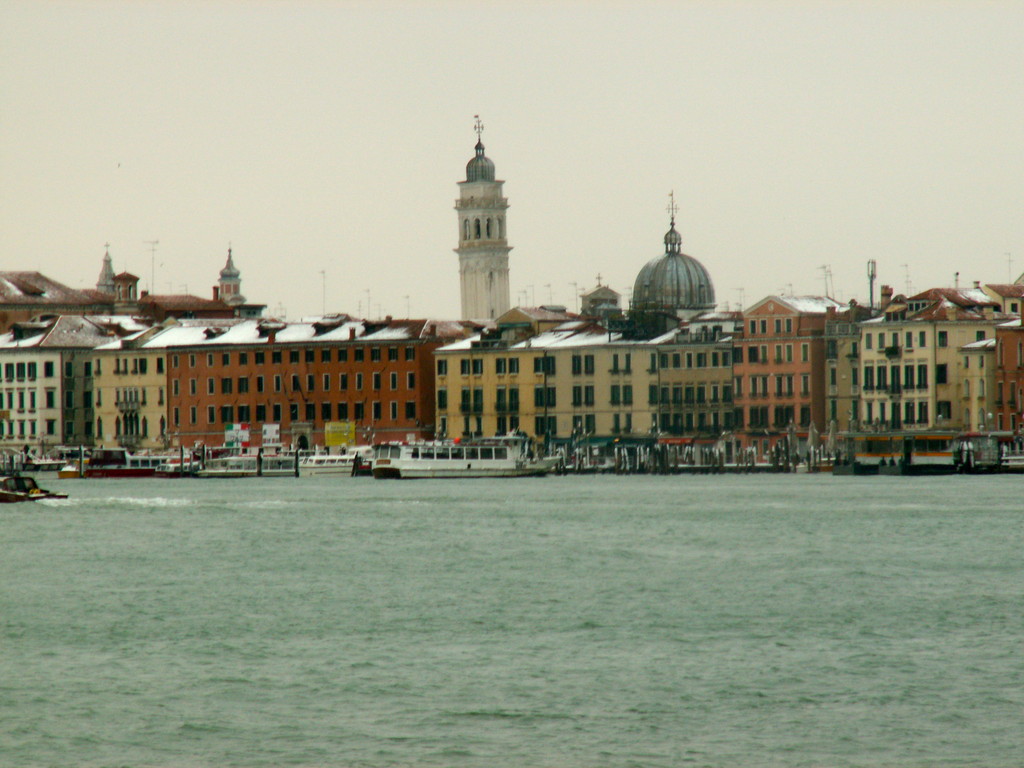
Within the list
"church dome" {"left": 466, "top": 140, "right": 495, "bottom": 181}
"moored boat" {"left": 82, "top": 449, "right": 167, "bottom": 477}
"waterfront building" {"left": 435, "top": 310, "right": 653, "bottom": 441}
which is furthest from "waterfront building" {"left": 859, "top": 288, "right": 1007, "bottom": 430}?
"church dome" {"left": 466, "top": 140, "right": 495, "bottom": 181}

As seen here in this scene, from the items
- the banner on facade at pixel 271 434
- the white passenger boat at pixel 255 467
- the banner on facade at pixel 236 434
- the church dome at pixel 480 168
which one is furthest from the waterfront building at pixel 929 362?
the church dome at pixel 480 168

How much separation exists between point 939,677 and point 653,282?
8001 centimetres

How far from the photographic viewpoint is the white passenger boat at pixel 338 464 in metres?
89.0

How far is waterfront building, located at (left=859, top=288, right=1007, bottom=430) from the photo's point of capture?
264 ft

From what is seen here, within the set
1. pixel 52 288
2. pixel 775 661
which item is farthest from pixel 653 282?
pixel 775 661

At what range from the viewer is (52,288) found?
116188 millimetres

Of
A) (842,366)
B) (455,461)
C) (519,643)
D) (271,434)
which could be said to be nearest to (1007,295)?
(842,366)

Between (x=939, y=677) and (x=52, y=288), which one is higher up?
(x=52, y=288)

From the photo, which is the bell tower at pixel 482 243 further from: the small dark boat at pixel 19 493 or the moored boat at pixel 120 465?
the small dark boat at pixel 19 493

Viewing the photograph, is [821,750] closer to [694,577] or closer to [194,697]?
[194,697]

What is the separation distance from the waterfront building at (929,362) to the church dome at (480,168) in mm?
39579

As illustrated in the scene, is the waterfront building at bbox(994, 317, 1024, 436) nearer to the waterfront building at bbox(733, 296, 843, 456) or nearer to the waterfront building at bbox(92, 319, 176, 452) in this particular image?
the waterfront building at bbox(733, 296, 843, 456)

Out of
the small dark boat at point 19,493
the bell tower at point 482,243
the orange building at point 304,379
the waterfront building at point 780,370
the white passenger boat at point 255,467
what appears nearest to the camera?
the small dark boat at point 19,493

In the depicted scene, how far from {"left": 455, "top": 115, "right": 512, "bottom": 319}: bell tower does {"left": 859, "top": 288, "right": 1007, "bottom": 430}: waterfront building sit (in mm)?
37726
